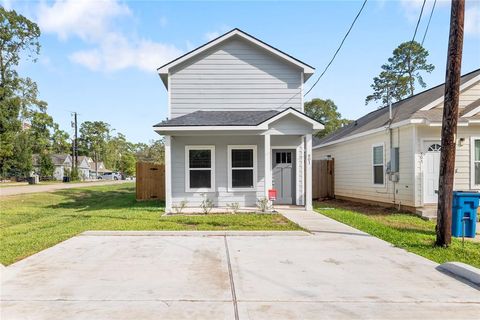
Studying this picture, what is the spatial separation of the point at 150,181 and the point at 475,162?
13399 millimetres

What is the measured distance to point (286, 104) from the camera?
12789mm

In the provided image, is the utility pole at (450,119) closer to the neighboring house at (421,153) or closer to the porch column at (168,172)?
the neighboring house at (421,153)

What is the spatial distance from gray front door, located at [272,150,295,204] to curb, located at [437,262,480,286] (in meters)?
7.80

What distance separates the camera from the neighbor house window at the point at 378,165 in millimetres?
13586

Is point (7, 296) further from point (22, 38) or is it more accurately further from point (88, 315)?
point (22, 38)

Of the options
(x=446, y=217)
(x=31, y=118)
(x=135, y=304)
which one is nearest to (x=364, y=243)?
(x=446, y=217)

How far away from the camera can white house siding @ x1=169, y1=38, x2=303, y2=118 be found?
41.7 feet

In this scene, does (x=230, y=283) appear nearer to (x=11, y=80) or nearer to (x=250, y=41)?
(x=250, y=41)

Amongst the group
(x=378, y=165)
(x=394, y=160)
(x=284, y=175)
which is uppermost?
(x=394, y=160)

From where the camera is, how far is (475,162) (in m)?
11.5

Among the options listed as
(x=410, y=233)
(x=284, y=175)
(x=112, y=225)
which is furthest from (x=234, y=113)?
(x=410, y=233)

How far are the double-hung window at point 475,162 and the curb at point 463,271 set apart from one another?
8.00 meters

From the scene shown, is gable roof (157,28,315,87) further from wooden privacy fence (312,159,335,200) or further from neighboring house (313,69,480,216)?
wooden privacy fence (312,159,335,200)

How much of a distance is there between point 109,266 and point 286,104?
367 inches
